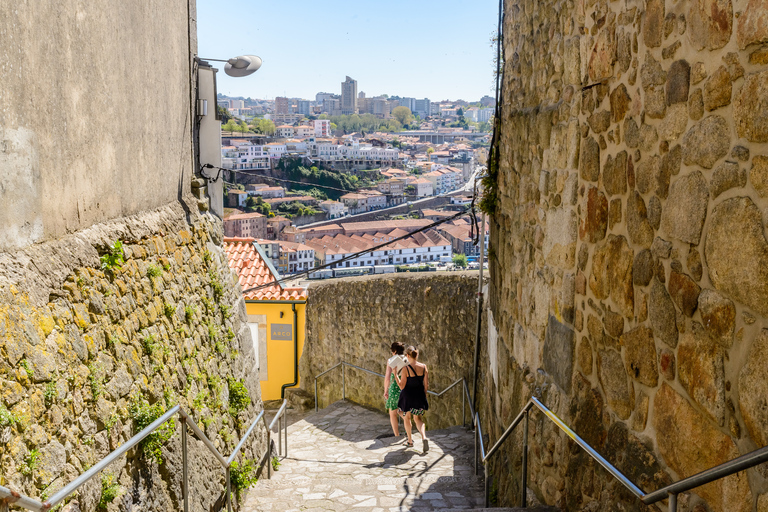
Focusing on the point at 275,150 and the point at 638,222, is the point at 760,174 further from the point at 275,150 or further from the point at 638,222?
the point at 275,150

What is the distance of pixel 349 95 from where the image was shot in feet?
629

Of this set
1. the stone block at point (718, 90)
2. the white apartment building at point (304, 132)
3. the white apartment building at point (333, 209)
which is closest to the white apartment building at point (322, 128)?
the white apartment building at point (304, 132)

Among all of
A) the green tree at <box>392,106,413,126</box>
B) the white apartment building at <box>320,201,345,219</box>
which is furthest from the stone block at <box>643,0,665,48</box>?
the green tree at <box>392,106,413,126</box>

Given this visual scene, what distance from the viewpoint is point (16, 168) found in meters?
3.02

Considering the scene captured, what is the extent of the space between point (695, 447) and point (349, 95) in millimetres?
195220

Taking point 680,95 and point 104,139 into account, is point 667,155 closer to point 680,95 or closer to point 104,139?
point 680,95

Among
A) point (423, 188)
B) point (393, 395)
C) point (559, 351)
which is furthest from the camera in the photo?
point (423, 188)

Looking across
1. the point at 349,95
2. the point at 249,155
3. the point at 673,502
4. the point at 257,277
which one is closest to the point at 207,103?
the point at 673,502

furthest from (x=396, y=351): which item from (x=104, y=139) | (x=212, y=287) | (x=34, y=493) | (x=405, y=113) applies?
(x=405, y=113)

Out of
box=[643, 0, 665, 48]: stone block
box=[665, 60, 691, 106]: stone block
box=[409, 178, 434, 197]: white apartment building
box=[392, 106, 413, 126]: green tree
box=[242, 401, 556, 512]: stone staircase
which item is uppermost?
box=[392, 106, 413, 126]: green tree

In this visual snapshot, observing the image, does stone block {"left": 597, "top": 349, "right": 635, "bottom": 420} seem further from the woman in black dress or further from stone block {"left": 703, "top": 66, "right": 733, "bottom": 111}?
the woman in black dress

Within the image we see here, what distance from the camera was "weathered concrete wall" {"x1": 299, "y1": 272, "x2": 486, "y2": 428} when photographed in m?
8.86

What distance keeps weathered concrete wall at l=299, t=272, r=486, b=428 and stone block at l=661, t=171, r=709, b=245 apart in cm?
634

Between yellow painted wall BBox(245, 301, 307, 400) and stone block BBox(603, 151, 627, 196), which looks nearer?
→ stone block BBox(603, 151, 627, 196)
